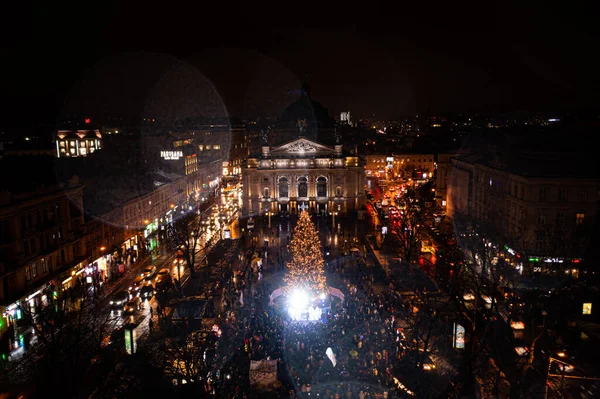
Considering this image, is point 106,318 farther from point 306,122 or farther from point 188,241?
point 306,122

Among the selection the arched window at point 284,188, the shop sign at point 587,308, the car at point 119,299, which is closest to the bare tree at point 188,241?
the car at point 119,299

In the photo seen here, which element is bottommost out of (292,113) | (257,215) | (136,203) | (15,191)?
(257,215)

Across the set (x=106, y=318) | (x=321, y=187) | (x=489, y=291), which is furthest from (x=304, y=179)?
(x=489, y=291)

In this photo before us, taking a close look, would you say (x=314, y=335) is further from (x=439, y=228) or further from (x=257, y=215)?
(x=257, y=215)

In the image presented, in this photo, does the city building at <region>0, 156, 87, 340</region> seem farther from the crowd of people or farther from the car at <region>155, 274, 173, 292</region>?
the crowd of people

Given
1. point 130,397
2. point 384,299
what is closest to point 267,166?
point 384,299

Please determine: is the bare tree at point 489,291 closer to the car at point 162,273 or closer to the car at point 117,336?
the car at point 117,336
